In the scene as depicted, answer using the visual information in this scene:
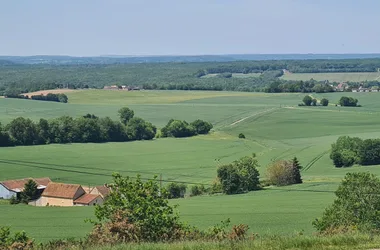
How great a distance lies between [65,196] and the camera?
147 feet

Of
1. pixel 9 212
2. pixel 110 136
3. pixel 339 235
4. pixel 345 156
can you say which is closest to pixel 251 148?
pixel 345 156

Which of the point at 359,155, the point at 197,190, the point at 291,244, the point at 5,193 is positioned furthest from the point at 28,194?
the point at 291,244

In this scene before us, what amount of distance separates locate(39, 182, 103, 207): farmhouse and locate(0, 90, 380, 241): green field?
3.01 m

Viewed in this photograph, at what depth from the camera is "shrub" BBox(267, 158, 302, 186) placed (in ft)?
159

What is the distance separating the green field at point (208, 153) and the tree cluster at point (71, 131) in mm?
4141

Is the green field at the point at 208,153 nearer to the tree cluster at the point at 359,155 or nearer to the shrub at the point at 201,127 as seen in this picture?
the tree cluster at the point at 359,155

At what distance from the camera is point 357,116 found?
94125mm

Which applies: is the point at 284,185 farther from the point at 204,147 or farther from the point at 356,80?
the point at 356,80

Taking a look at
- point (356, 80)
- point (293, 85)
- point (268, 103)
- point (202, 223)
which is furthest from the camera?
point (356, 80)

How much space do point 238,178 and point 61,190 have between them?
12.3 metres

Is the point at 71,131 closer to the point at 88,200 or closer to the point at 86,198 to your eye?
the point at 86,198

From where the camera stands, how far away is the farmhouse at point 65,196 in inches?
1732

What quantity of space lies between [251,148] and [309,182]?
76.8ft

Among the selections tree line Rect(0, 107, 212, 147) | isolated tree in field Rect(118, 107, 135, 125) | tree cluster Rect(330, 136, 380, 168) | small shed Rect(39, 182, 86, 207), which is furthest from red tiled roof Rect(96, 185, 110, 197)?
isolated tree in field Rect(118, 107, 135, 125)
